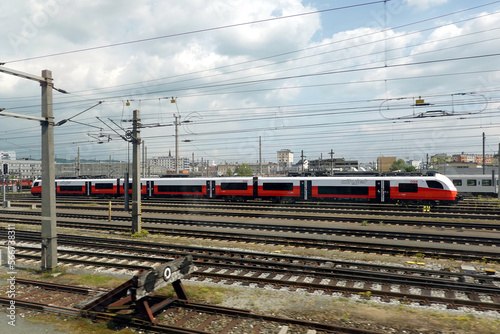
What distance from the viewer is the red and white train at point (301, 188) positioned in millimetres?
26391

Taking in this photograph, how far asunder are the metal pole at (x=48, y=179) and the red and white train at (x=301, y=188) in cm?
2160

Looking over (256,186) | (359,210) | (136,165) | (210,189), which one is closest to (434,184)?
(359,210)

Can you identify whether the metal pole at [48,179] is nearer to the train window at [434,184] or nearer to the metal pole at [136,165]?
the metal pole at [136,165]

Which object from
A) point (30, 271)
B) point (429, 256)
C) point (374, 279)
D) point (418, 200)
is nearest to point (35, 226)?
point (30, 271)

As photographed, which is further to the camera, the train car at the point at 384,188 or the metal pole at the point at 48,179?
the train car at the point at 384,188

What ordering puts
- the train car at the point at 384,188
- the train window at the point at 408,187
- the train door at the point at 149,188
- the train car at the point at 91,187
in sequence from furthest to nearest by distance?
the train car at the point at 91,187 < the train door at the point at 149,188 < the train window at the point at 408,187 < the train car at the point at 384,188

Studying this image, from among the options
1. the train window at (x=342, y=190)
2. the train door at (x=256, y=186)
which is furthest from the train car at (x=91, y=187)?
the train window at (x=342, y=190)

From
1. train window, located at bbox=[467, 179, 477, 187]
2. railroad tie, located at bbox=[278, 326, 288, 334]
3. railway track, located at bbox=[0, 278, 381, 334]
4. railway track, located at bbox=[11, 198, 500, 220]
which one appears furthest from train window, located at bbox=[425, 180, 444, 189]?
railroad tie, located at bbox=[278, 326, 288, 334]

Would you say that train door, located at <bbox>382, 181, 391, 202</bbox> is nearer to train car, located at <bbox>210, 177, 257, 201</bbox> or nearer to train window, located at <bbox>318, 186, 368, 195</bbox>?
train window, located at <bbox>318, 186, 368, 195</bbox>

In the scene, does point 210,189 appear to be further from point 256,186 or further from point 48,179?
point 48,179

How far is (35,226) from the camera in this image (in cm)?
2075

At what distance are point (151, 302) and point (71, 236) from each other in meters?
10.4

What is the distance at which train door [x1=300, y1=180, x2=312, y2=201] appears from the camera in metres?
30.0

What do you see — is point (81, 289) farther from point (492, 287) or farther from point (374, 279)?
point (492, 287)
